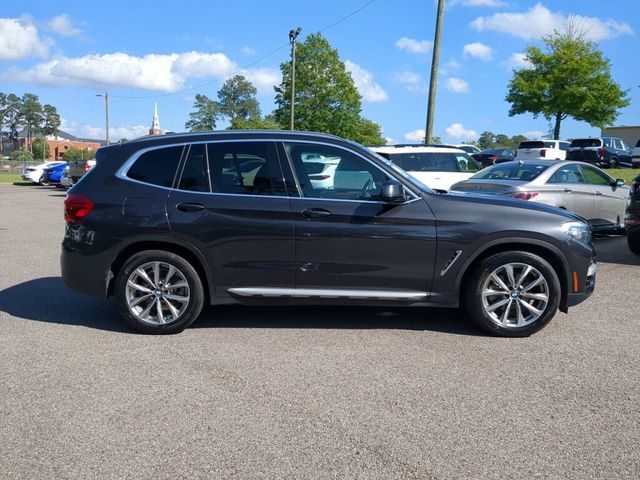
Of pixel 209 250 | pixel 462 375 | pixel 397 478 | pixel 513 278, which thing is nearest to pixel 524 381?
pixel 462 375

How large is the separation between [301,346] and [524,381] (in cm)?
177

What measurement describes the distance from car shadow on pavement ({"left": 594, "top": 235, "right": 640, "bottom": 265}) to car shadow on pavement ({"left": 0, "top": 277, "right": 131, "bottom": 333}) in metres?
7.10

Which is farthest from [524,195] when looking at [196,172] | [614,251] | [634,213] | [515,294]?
[196,172]

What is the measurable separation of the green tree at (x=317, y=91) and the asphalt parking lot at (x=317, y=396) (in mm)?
52549

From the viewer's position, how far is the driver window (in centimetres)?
528

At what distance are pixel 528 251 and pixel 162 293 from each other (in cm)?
328

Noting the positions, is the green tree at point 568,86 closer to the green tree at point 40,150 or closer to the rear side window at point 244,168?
the rear side window at point 244,168

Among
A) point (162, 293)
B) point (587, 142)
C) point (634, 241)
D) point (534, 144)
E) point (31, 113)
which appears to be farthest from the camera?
point (31, 113)

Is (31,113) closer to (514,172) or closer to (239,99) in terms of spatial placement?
(239,99)

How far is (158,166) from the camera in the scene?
543 cm

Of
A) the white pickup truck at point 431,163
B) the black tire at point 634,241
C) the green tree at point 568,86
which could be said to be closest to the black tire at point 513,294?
the black tire at point 634,241

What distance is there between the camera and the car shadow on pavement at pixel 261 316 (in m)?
5.61

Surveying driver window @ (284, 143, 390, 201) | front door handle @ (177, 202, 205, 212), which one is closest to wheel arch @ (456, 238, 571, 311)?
driver window @ (284, 143, 390, 201)

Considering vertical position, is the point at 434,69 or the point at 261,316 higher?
the point at 434,69
